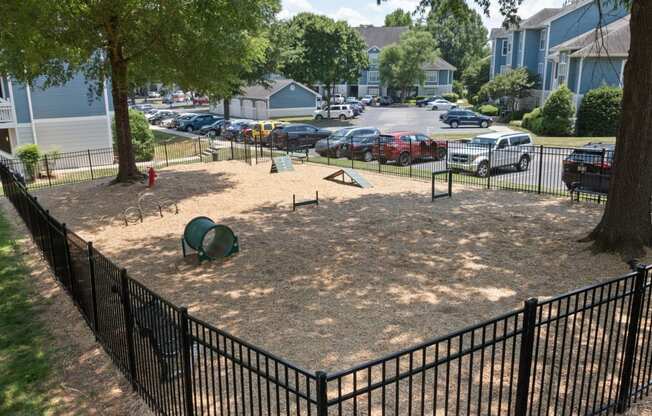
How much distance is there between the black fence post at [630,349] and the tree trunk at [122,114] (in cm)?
1785

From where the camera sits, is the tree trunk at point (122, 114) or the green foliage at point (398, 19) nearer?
the tree trunk at point (122, 114)

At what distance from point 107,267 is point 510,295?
588 centimetres

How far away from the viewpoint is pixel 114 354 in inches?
273

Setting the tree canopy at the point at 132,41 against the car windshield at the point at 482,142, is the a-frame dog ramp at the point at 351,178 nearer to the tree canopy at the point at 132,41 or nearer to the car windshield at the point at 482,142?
the tree canopy at the point at 132,41

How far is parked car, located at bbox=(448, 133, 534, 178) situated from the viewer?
22.0 meters

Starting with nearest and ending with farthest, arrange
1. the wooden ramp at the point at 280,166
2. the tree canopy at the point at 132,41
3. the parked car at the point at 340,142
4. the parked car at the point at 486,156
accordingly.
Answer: the tree canopy at the point at 132,41 → the wooden ramp at the point at 280,166 → the parked car at the point at 486,156 → the parked car at the point at 340,142

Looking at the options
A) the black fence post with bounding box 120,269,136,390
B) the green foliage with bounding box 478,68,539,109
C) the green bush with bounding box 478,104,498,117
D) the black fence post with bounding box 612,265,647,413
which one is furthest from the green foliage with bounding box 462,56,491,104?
the black fence post with bounding box 120,269,136,390

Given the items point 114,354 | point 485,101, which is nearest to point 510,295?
point 114,354

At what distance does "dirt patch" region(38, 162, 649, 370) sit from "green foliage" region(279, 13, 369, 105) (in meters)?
41.2

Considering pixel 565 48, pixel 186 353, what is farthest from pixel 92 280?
pixel 565 48

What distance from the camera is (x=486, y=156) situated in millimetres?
22188

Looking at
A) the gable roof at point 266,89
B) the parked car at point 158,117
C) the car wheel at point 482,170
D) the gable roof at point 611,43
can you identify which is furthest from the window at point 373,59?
the car wheel at point 482,170

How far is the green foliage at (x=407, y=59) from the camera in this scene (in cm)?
6981

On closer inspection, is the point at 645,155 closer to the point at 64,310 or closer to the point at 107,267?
the point at 107,267
